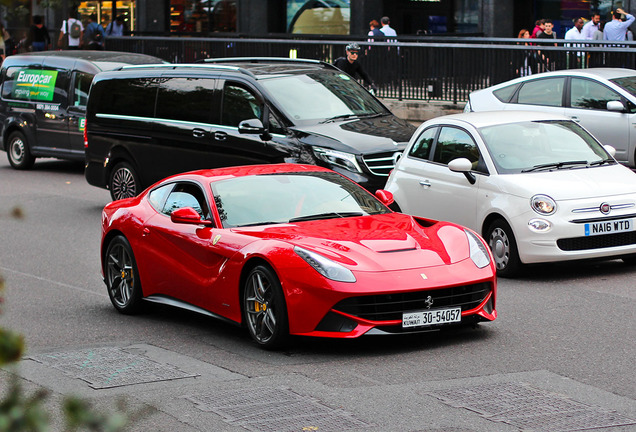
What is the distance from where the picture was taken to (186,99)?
15.1 meters

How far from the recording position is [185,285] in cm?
870

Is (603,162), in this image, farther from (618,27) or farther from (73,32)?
(73,32)

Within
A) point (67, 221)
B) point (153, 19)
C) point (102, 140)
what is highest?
point (153, 19)

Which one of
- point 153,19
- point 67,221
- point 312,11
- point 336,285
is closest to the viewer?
point 336,285

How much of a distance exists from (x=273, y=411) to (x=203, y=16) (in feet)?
113

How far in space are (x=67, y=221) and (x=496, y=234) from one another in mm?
7138

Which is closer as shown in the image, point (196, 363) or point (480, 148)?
point (196, 363)

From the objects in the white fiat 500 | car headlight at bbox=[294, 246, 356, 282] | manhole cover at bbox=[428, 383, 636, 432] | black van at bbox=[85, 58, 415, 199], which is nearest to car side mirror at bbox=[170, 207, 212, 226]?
car headlight at bbox=[294, 246, 356, 282]

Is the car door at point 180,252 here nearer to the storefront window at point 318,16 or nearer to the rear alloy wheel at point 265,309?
the rear alloy wheel at point 265,309

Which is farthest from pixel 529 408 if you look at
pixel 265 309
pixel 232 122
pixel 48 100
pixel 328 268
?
pixel 48 100

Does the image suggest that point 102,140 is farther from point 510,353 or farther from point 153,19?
point 153,19

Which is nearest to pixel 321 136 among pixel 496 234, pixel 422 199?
pixel 422 199

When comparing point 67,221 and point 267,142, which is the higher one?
point 267,142

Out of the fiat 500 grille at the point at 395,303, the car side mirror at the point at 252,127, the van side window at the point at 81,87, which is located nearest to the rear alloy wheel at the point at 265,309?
the fiat 500 grille at the point at 395,303
